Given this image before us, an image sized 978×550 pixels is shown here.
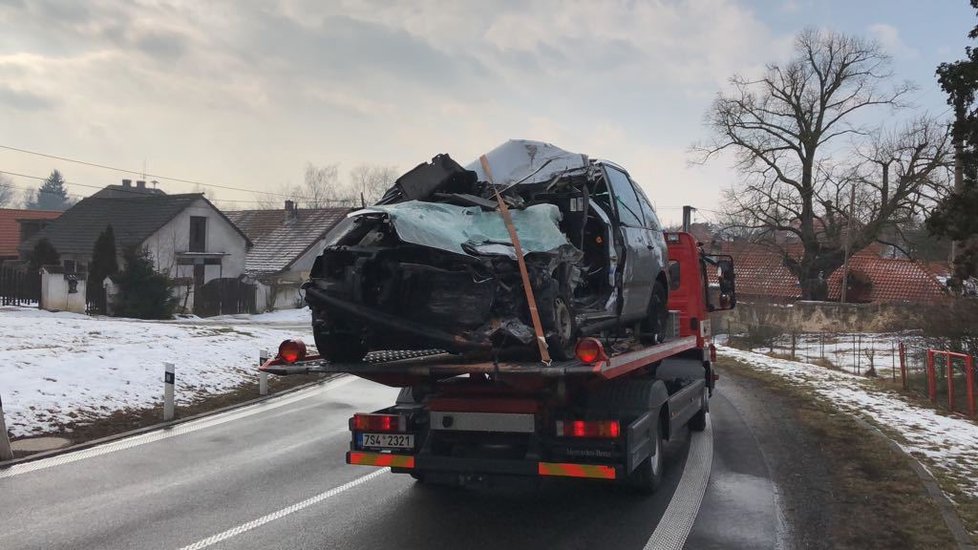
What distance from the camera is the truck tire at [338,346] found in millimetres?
5316

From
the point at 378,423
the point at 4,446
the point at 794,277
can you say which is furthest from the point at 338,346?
the point at 794,277

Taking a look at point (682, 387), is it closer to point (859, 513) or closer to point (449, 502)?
point (859, 513)

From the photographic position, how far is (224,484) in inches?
261

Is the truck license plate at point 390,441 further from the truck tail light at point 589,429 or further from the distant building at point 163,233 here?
the distant building at point 163,233

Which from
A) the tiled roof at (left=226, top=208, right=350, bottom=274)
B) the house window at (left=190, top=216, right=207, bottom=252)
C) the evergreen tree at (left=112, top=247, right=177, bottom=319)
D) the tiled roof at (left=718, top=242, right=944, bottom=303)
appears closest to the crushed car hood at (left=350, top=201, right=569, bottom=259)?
the evergreen tree at (left=112, top=247, right=177, bottom=319)

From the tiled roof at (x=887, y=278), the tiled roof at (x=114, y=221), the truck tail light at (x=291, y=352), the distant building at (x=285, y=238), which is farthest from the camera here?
the distant building at (x=285, y=238)

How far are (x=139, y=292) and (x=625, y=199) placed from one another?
22.9 meters

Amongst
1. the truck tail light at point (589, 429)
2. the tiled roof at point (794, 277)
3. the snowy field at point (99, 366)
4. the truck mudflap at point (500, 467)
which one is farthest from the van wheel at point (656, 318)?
the tiled roof at point (794, 277)

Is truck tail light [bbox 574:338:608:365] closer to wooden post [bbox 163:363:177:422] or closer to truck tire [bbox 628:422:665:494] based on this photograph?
truck tire [bbox 628:422:665:494]

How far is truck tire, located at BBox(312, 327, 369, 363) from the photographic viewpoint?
5.32 meters

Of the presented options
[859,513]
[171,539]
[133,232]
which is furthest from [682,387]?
[133,232]

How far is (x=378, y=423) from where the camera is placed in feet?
18.6

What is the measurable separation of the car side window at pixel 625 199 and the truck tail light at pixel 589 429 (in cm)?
221

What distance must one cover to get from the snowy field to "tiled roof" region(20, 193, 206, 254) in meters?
21.4
